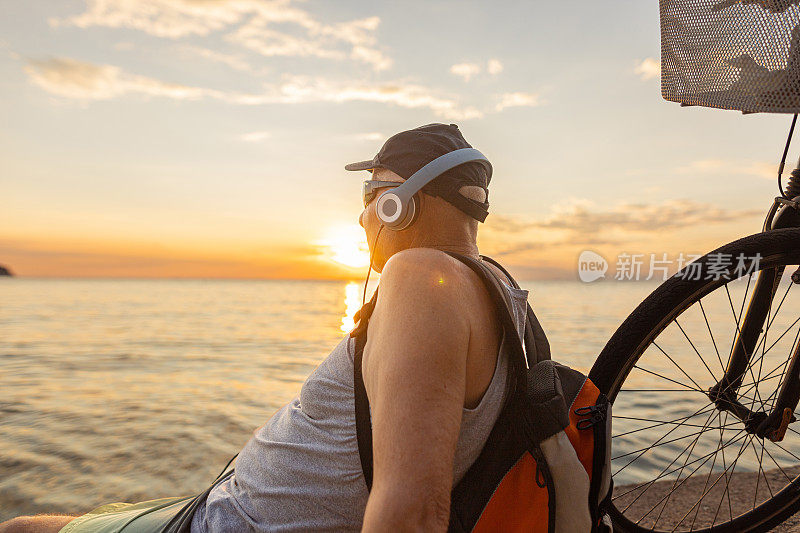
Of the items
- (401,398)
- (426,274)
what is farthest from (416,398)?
(426,274)

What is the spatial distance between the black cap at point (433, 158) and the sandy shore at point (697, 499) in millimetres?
1749

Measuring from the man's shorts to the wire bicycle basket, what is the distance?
2319 millimetres

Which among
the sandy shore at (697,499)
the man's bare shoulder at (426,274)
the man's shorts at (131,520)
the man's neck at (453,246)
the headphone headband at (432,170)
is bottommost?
the sandy shore at (697,499)

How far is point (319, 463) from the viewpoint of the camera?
4.31 ft

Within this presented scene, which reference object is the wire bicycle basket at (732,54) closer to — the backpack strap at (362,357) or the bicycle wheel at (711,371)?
the bicycle wheel at (711,371)

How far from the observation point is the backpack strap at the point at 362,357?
46.7 inches

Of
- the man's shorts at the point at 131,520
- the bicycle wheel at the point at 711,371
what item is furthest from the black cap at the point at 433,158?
the man's shorts at the point at 131,520

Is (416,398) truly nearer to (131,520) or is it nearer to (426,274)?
(426,274)

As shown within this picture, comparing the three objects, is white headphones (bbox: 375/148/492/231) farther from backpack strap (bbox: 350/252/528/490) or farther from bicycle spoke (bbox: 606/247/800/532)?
bicycle spoke (bbox: 606/247/800/532)

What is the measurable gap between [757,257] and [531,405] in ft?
4.44

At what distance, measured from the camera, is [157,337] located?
41.9ft

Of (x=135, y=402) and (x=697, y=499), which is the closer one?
(x=697, y=499)

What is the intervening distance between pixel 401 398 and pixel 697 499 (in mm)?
2973

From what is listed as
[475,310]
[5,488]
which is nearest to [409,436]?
[475,310]
